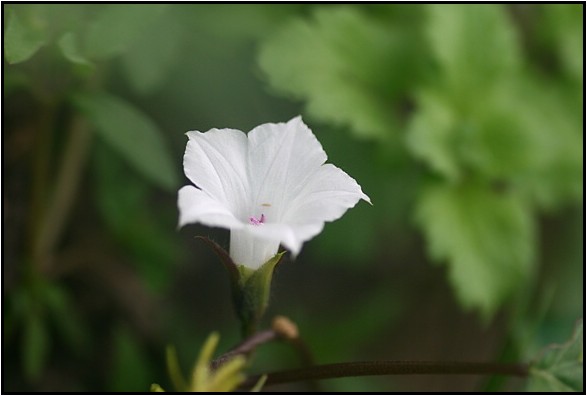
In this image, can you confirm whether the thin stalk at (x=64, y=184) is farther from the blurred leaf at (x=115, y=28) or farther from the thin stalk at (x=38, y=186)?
the blurred leaf at (x=115, y=28)

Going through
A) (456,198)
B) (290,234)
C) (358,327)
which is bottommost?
(358,327)

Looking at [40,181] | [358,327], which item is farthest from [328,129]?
[40,181]

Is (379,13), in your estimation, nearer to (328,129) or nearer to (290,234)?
(328,129)

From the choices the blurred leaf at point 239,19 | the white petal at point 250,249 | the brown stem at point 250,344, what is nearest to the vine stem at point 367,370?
the brown stem at point 250,344

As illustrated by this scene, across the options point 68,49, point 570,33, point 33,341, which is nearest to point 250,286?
point 68,49

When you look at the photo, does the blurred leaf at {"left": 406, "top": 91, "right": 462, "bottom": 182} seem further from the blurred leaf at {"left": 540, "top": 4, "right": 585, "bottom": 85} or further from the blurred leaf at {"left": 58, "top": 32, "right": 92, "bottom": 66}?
the blurred leaf at {"left": 58, "top": 32, "right": 92, "bottom": 66}

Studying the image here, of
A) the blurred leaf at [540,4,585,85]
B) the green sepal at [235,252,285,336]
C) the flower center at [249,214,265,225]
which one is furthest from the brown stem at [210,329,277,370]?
the blurred leaf at [540,4,585,85]
